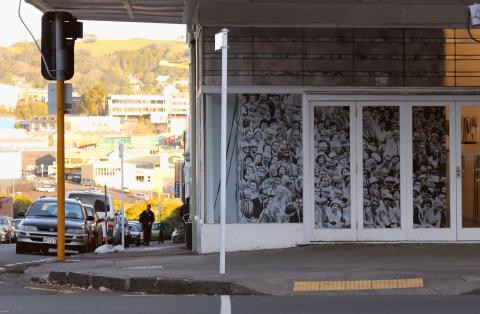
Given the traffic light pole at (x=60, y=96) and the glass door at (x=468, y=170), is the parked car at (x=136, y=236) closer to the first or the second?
the traffic light pole at (x=60, y=96)

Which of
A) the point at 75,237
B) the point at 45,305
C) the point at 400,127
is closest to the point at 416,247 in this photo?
the point at 400,127

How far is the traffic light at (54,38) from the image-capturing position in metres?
15.5

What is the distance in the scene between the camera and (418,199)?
50.6 feet

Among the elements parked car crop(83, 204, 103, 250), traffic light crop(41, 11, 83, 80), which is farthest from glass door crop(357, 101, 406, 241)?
parked car crop(83, 204, 103, 250)

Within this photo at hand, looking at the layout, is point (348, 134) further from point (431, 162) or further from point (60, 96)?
point (60, 96)

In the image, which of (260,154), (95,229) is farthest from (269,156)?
(95,229)

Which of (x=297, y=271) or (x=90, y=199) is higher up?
(x=90, y=199)

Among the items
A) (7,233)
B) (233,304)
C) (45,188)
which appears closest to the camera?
(233,304)

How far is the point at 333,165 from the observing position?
15.5m

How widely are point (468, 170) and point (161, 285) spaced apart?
6335 mm

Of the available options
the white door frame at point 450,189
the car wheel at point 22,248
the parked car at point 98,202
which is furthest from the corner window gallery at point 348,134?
the parked car at point 98,202

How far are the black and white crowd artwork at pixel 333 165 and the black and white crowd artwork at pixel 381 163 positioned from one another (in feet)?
0.97

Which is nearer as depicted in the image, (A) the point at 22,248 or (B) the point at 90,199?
(A) the point at 22,248

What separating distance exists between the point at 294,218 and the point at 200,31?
133 inches
